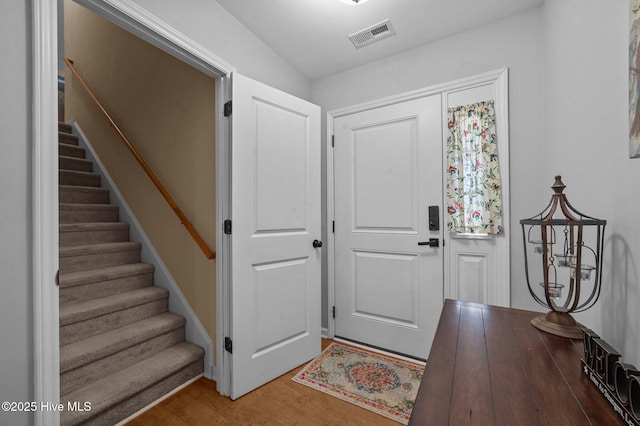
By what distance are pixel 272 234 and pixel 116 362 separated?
1277 mm

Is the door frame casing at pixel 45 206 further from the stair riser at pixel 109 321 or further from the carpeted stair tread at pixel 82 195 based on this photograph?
the carpeted stair tread at pixel 82 195

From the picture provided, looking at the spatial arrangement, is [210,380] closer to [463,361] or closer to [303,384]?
[303,384]

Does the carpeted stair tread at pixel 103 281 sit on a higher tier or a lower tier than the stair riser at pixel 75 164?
lower

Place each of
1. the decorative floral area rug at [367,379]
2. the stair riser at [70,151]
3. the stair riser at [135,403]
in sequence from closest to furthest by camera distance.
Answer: the stair riser at [135,403] < the decorative floral area rug at [367,379] < the stair riser at [70,151]

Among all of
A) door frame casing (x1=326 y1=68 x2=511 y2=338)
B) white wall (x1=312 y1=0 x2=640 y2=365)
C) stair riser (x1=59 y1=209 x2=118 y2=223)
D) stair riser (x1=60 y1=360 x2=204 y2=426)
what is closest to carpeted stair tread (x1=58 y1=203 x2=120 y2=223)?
stair riser (x1=59 y1=209 x2=118 y2=223)

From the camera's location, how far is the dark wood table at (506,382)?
0.62 meters

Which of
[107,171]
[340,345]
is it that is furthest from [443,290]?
[107,171]

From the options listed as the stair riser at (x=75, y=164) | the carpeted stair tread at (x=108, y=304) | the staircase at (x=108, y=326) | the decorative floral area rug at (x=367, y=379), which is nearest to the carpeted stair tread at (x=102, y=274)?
the staircase at (x=108, y=326)

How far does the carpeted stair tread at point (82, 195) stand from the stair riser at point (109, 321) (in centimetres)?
139

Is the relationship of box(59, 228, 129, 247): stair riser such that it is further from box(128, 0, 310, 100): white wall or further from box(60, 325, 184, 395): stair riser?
box(128, 0, 310, 100): white wall

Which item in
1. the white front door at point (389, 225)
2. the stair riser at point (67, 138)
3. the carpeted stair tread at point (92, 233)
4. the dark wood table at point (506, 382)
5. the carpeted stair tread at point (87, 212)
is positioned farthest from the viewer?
the stair riser at point (67, 138)

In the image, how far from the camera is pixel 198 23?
1769mm

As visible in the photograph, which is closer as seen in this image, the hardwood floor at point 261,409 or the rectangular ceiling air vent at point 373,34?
the hardwood floor at point 261,409

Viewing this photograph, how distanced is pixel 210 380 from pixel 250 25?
2.56m
